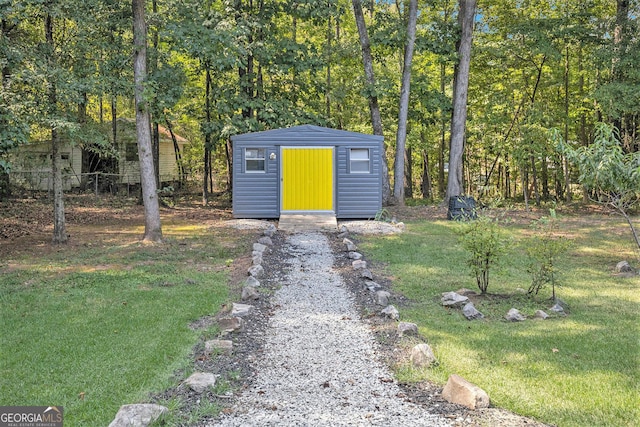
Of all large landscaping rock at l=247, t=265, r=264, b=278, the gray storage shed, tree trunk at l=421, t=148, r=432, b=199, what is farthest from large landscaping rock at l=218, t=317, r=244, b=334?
tree trunk at l=421, t=148, r=432, b=199

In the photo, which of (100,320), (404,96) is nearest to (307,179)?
(404,96)

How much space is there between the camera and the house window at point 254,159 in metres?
14.1

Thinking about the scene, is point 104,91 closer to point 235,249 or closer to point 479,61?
point 235,249

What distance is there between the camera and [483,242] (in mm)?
6184

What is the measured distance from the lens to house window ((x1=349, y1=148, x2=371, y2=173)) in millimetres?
14242

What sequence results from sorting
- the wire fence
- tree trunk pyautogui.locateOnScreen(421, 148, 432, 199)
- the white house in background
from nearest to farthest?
the white house in background
the wire fence
tree trunk pyautogui.locateOnScreen(421, 148, 432, 199)

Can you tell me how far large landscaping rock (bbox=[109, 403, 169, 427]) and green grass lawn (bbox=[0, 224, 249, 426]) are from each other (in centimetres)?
18

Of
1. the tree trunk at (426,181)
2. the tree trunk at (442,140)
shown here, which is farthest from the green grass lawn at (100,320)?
the tree trunk at (426,181)

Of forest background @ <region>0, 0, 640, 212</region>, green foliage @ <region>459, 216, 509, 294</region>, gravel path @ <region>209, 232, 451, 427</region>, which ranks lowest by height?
gravel path @ <region>209, 232, 451, 427</region>

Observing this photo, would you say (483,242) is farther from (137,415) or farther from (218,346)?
(137,415)

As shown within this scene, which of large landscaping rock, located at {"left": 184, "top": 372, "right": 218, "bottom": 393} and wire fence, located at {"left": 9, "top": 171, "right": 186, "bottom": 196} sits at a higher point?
wire fence, located at {"left": 9, "top": 171, "right": 186, "bottom": 196}

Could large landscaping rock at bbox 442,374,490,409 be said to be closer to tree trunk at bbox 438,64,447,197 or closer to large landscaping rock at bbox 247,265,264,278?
large landscaping rock at bbox 247,265,264,278

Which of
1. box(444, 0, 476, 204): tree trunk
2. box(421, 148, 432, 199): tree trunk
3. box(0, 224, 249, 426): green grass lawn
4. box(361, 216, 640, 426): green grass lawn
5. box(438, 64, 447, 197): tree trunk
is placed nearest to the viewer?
box(361, 216, 640, 426): green grass lawn

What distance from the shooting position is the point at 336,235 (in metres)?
11.8
